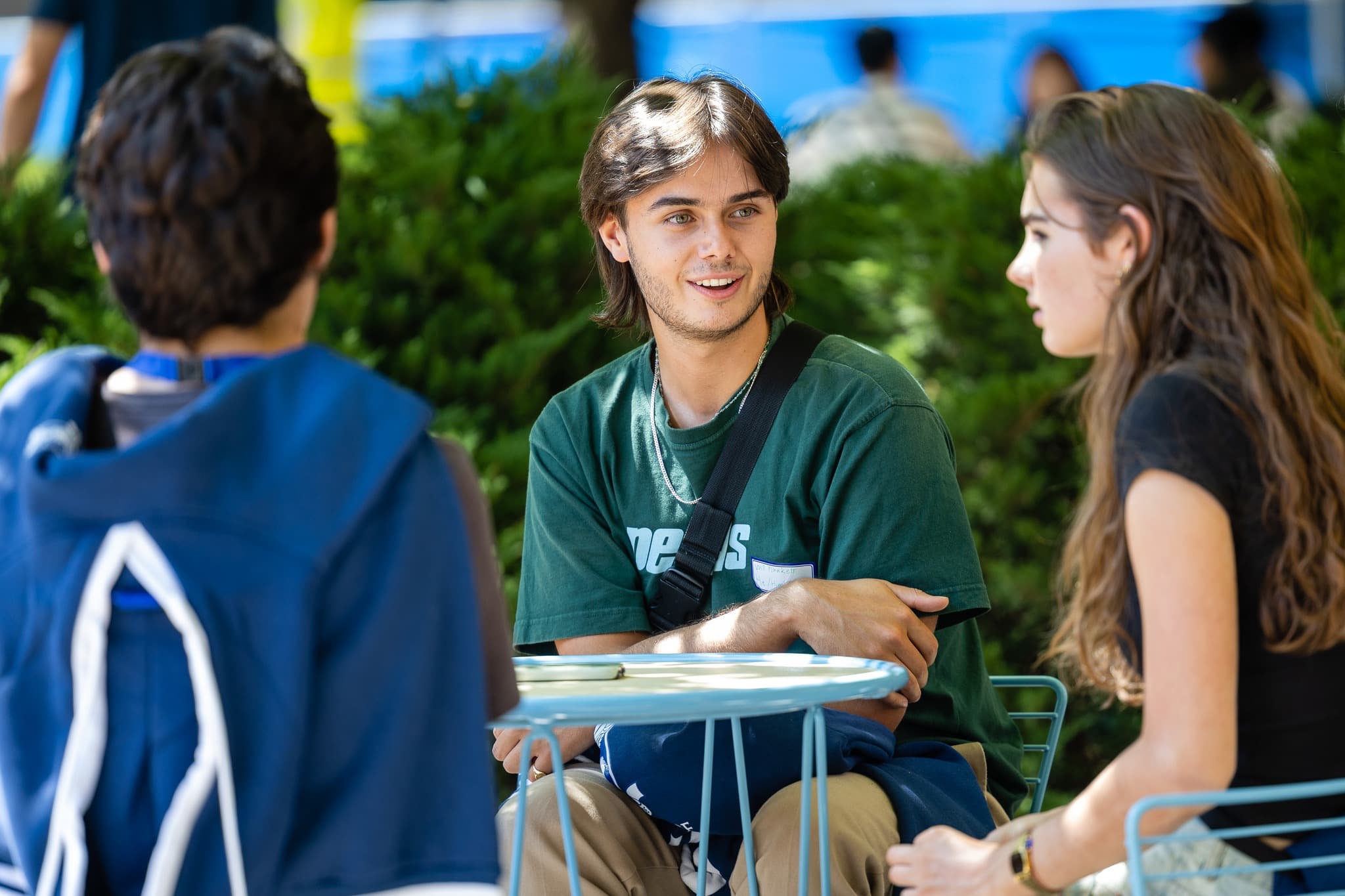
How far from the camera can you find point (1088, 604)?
2037mm

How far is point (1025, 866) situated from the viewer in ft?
6.23

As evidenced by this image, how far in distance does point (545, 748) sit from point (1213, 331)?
1.39 meters

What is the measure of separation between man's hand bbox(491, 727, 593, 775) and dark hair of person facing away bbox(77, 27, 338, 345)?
1.19 metres

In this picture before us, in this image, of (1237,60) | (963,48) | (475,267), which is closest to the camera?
(475,267)

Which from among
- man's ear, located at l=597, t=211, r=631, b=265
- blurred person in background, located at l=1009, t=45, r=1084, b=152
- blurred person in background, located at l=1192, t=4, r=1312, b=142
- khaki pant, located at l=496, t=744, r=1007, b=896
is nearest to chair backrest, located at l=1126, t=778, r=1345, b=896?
khaki pant, located at l=496, t=744, r=1007, b=896

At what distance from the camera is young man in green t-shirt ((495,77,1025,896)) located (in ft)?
8.27

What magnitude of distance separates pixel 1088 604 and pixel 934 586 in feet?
1.89

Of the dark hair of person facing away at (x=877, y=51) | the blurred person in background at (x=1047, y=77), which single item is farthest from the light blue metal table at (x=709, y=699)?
the blurred person in background at (x=1047, y=77)

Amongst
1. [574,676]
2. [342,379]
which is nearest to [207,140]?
[342,379]

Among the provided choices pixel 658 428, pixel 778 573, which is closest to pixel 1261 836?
pixel 778 573

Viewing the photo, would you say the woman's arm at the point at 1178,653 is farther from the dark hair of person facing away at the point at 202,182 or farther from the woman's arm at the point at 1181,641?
the dark hair of person facing away at the point at 202,182

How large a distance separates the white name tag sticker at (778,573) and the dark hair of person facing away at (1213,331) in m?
0.68

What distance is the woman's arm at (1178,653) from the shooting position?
176cm

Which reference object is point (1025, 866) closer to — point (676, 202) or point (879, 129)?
point (676, 202)
